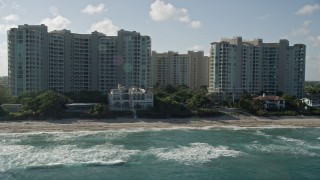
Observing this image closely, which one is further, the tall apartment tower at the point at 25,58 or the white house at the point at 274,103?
the white house at the point at 274,103

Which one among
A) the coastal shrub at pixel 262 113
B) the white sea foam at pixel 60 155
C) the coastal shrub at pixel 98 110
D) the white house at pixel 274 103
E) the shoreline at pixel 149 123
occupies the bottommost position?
the white sea foam at pixel 60 155

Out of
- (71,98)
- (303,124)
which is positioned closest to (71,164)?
(71,98)

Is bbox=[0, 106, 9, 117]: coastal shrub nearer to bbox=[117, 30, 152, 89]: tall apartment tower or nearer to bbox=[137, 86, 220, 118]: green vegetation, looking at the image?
bbox=[137, 86, 220, 118]: green vegetation

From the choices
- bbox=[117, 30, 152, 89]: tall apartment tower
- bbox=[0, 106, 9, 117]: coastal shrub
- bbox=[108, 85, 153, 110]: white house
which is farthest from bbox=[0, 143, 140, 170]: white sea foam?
bbox=[117, 30, 152, 89]: tall apartment tower

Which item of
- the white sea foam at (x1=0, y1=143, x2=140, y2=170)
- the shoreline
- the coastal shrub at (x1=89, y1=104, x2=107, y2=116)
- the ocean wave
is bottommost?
the ocean wave

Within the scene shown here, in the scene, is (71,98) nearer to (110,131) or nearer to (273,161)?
(110,131)

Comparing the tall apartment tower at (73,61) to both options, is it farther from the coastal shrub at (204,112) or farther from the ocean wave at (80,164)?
the ocean wave at (80,164)

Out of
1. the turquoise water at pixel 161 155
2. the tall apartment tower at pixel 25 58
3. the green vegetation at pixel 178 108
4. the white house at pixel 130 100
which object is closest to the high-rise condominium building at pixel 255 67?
the green vegetation at pixel 178 108

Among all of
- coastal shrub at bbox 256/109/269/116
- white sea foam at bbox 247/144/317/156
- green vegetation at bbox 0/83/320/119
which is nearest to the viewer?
white sea foam at bbox 247/144/317/156
